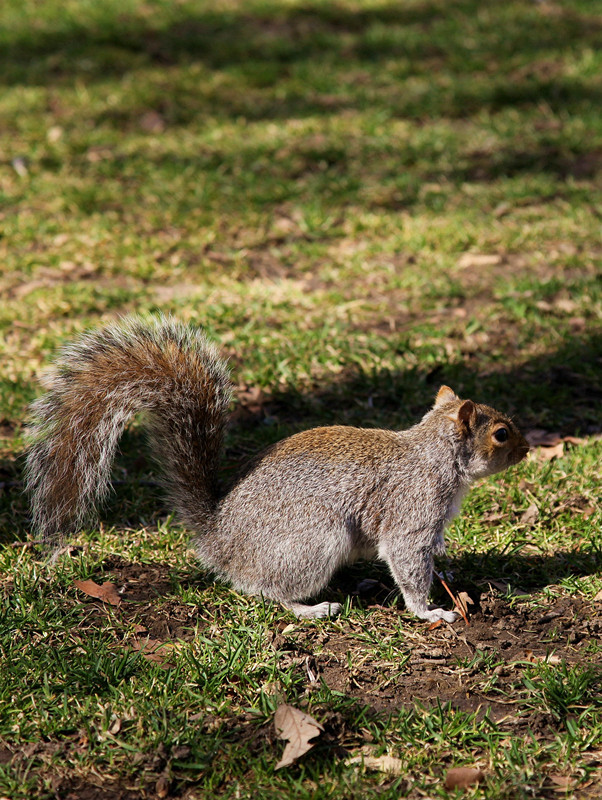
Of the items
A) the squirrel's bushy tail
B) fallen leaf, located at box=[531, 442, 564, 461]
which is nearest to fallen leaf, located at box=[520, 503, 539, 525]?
fallen leaf, located at box=[531, 442, 564, 461]

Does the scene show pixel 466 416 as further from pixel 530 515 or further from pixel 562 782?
pixel 562 782

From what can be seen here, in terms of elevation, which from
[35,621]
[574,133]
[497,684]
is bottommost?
[497,684]

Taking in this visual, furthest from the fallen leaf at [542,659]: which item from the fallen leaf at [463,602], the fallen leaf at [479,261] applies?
the fallen leaf at [479,261]

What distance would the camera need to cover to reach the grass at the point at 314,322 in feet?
7.86

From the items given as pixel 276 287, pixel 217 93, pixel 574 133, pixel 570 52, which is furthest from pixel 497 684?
pixel 570 52

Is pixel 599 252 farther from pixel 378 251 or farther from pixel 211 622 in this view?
pixel 211 622

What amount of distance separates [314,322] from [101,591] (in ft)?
7.17

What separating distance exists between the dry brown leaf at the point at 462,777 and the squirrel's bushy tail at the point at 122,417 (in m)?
1.11

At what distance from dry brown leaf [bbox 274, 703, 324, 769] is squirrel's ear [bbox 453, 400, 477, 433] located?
104 centimetres

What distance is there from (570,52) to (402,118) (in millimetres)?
1861

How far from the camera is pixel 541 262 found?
17.4 ft

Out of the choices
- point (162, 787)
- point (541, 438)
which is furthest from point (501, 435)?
point (162, 787)

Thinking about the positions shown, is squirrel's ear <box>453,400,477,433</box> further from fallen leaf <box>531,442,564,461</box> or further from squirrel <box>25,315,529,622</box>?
fallen leaf <box>531,442,564,461</box>

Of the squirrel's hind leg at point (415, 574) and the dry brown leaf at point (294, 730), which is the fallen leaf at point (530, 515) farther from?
the dry brown leaf at point (294, 730)
